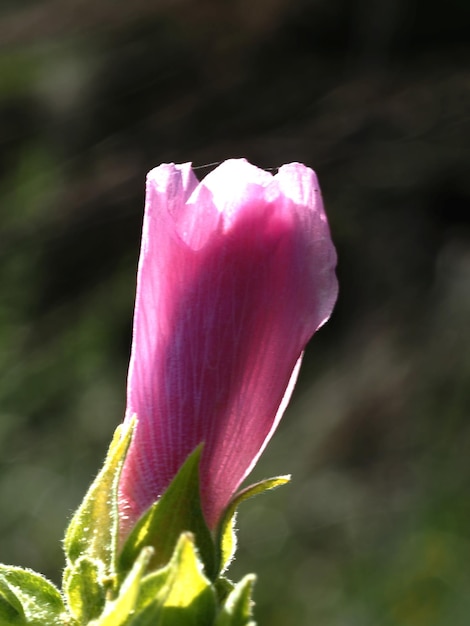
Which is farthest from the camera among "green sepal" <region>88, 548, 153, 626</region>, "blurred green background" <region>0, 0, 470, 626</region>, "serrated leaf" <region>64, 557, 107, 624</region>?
"blurred green background" <region>0, 0, 470, 626</region>

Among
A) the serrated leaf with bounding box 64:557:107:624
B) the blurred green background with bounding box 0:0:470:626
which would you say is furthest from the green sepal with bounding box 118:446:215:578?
the blurred green background with bounding box 0:0:470:626

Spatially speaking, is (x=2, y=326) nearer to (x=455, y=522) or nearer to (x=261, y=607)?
(x=261, y=607)

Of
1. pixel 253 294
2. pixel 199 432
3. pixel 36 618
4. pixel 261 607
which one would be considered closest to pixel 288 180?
pixel 253 294

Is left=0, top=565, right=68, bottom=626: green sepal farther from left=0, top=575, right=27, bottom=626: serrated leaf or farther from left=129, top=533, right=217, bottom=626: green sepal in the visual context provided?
left=129, top=533, right=217, bottom=626: green sepal

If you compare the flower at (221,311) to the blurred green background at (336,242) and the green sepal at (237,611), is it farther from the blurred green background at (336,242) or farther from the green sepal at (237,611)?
the blurred green background at (336,242)

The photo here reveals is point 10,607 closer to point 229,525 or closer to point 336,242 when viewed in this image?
point 229,525

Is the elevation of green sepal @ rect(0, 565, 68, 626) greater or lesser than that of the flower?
lesser
